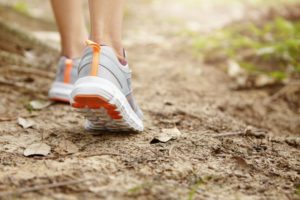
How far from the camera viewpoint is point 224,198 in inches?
48.2

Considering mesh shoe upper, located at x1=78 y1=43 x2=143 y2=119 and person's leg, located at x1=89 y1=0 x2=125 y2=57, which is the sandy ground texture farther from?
person's leg, located at x1=89 y1=0 x2=125 y2=57

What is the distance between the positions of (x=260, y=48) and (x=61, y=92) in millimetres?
1912

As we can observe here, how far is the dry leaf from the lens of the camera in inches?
57.8

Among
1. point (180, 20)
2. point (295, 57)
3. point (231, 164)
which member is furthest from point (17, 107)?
point (180, 20)

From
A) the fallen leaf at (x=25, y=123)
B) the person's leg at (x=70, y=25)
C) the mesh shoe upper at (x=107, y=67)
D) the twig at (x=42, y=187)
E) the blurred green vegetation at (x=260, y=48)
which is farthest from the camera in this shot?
the blurred green vegetation at (x=260, y=48)

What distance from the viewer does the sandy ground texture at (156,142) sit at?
4.09 ft

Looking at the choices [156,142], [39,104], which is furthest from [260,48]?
[156,142]

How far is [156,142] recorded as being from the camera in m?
1.61

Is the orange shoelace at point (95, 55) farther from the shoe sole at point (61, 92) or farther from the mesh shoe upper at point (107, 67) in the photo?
the shoe sole at point (61, 92)

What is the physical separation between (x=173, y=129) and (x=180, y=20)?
4059 millimetres

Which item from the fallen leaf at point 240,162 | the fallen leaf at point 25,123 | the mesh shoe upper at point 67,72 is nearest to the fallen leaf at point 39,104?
the mesh shoe upper at point 67,72

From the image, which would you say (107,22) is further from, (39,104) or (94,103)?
(39,104)

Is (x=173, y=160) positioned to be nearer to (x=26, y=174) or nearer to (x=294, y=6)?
(x=26, y=174)

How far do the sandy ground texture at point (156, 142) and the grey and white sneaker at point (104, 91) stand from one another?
0.08 meters
